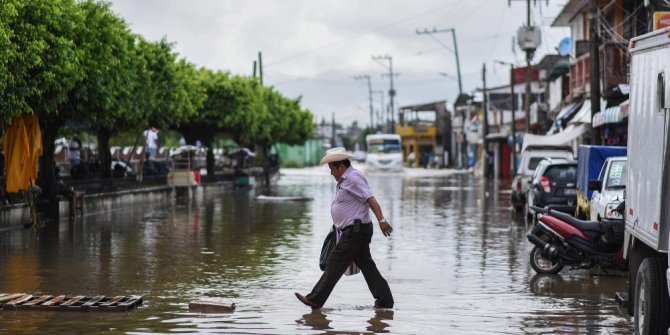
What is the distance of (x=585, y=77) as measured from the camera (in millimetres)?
52719

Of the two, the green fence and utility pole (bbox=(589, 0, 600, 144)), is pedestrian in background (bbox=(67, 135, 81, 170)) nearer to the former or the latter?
utility pole (bbox=(589, 0, 600, 144))

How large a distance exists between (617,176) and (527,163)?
1734 centimetres

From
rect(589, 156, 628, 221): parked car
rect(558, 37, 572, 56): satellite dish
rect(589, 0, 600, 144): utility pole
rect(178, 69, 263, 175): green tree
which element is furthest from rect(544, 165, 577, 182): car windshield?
rect(558, 37, 572, 56): satellite dish

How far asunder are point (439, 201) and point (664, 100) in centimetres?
3021

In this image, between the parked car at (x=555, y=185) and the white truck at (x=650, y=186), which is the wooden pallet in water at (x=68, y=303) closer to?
the white truck at (x=650, y=186)

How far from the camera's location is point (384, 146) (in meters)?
96.0

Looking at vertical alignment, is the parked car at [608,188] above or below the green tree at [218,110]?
below

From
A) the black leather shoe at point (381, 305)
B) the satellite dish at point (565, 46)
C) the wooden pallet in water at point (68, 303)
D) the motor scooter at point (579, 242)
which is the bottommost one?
the black leather shoe at point (381, 305)

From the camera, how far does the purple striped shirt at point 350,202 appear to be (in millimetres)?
12039

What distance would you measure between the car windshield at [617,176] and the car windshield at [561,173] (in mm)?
8219

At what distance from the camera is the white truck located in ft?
27.7

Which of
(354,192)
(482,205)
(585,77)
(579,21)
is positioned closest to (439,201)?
(482,205)

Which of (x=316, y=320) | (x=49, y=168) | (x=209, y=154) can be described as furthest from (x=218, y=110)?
(x=316, y=320)

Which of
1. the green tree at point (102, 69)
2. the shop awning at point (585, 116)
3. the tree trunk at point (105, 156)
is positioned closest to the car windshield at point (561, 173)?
the green tree at point (102, 69)
